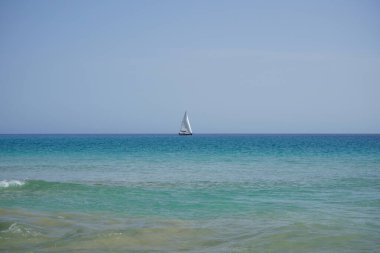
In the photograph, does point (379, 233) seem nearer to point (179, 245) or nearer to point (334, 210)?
point (334, 210)

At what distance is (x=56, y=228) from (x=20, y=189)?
922cm

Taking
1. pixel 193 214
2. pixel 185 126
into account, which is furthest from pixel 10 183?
pixel 185 126

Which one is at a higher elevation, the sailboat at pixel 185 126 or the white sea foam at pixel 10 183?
the sailboat at pixel 185 126

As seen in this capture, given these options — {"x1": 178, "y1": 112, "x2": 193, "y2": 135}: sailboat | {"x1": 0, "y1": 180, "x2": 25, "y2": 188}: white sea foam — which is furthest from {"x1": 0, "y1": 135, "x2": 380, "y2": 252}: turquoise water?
{"x1": 178, "y1": 112, "x2": 193, "y2": 135}: sailboat

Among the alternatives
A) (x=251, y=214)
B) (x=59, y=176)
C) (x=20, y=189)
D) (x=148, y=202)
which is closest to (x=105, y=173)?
(x=59, y=176)

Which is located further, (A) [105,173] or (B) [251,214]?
(A) [105,173]

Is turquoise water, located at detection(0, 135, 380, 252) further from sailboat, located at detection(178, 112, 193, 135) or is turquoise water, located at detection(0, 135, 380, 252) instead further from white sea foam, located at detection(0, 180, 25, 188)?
sailboat, located at detection(178, 112, 193, 135)

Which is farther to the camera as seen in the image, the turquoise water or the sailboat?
the sailboat

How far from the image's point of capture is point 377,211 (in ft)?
42.1

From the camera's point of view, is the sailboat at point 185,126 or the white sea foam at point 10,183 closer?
the white sea foam at point 10,183

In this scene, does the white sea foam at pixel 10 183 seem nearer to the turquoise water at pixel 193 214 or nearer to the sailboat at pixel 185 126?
the turquoise water at pixel 193 214

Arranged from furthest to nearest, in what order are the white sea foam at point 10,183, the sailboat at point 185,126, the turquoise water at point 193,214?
1. the sailboat at point 185,126
2. the white sea foam at point 10,183
3. the turquoise water at point 193,214

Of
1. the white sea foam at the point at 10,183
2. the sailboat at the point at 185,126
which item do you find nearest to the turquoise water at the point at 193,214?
the white sea foam at the point at 10,183

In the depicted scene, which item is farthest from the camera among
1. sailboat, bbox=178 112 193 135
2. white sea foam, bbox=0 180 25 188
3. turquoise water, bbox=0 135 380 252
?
sailboat, bbox=178 112 193 135
